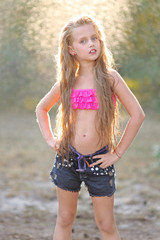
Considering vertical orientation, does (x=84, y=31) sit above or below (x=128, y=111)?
above

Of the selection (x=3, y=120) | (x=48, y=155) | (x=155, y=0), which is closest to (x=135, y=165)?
(x=48, y=155)

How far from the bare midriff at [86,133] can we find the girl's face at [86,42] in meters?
0.26

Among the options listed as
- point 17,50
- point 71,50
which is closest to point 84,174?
point 71,50

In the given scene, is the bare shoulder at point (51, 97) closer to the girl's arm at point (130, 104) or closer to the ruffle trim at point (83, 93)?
the ruffle trim at point (83, 93)

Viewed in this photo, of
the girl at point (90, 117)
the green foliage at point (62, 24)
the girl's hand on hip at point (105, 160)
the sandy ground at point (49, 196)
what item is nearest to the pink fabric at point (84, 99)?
the girl at point (90, 117)

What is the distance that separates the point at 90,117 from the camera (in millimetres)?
1880

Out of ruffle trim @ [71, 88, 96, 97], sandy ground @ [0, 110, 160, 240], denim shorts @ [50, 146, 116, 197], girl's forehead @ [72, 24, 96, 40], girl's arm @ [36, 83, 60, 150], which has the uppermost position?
girl's forehead @ [72, 24, 96, 40]

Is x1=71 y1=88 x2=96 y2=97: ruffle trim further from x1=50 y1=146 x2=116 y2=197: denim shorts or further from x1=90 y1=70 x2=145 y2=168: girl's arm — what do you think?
x1=50 y1=146 x2=116 y2=197: denim shorts

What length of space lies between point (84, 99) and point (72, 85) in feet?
0.33

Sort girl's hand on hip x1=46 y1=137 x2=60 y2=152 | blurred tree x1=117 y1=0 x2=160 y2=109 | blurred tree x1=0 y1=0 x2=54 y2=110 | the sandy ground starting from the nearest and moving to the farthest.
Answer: girl's hand on hip x1=46 y1=137 x2=60 y2=152 < blurred tree x1=117 y1=0 x2=160 y2=109 < blurred tree x1=0 y1=0 x2=54 y2=110 < the sandy ground

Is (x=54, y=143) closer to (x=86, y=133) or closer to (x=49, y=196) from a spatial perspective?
(x=86, y=133)

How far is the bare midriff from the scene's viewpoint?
188 centimetres

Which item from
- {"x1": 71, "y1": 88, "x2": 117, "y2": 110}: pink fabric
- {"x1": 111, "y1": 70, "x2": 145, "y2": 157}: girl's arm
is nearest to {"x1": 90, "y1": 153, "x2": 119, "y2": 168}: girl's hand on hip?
{"x1": 111, "y1": 70, "x2": 145, "y2": 157}: girl's arm

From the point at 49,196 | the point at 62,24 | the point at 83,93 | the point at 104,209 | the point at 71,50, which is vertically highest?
the point at 62,24
